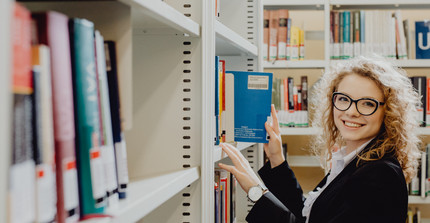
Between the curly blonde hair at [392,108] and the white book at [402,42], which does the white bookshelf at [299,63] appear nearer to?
the white book at [402,42]

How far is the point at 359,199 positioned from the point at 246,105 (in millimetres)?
479

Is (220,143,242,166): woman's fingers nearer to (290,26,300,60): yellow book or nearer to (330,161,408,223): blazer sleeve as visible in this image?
(330,161,408,223): blazer sleeve

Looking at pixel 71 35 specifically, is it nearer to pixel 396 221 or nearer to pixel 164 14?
pixel 164 14

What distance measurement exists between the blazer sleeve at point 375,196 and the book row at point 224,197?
1.18ft

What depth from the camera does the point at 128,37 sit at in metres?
0.67

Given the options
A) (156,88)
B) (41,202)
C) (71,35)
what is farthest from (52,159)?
(156,88)

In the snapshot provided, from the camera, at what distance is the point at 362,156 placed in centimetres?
148

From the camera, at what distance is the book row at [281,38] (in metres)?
2.85

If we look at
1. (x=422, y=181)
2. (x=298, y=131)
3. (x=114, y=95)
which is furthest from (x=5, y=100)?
(x=422, y=181)

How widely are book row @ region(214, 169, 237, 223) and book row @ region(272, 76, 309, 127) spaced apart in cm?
125

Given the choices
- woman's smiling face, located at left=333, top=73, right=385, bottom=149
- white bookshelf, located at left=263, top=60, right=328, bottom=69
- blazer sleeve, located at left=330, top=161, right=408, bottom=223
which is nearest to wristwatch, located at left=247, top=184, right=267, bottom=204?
blazer sleeve, located at left=330, top=161, right=408, bottom=223

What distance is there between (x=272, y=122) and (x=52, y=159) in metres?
1.21

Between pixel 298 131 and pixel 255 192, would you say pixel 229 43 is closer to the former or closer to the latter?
pixel 255 192

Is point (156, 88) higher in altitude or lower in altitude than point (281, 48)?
lower
